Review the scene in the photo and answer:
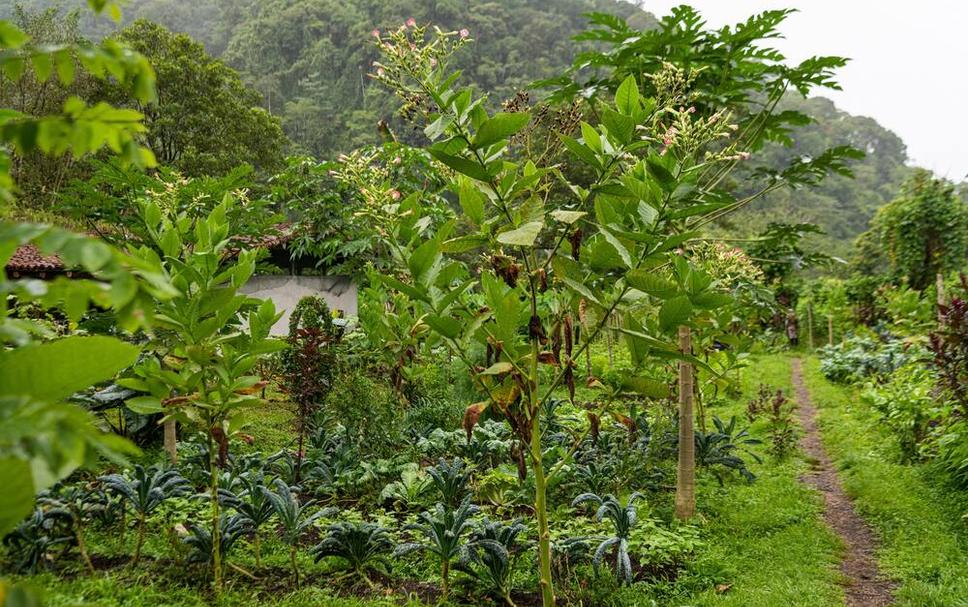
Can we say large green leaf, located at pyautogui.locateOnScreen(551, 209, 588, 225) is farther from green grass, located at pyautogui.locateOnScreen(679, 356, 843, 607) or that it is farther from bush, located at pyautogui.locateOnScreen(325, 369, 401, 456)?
bush, located at pyautogui.locateOnScreen(325, 369, 401, 456)

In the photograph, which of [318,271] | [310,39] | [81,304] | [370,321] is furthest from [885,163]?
[81,304]

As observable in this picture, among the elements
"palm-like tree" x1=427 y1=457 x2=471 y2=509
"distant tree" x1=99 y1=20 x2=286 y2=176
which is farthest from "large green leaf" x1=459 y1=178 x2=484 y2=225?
"distant tree" x1=99 y1=20 x2=286 y2=176

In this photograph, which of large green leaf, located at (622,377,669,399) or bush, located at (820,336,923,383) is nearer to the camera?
large green leaf, located at (622,377,669,399)

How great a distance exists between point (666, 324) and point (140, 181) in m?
4.35

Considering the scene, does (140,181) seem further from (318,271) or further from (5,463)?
(318,271)

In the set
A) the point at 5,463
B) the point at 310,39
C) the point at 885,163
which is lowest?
the point at 5,463

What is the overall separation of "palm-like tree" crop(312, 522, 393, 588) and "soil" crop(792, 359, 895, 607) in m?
2.73

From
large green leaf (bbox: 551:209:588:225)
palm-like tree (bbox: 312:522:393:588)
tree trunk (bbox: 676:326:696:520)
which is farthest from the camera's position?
tree trunk (bbox: 676:326:696:520)

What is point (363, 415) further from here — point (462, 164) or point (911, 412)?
point (911, 412)

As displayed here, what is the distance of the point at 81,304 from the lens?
0.69 meters

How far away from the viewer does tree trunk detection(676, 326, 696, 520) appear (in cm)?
411

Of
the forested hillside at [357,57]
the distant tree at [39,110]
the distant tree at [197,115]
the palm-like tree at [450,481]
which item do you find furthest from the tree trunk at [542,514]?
the forested hillside at [357,57]

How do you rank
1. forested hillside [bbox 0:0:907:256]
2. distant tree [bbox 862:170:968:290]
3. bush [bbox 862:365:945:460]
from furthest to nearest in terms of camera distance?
forested hillside [bbox 0:0:907:256]
distant tree [bbox 862:170:968:290]
bush [bbox 862:365:945:460]

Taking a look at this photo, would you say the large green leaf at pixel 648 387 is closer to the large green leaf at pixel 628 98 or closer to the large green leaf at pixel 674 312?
the large green leaf at pixel 674 312
